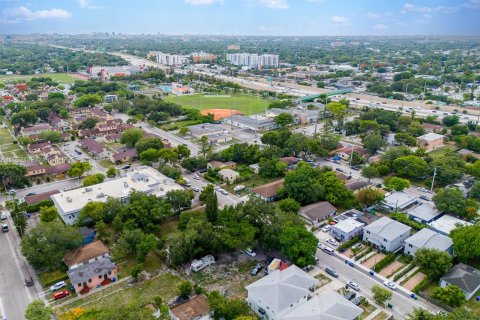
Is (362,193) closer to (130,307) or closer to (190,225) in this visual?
(190,225)

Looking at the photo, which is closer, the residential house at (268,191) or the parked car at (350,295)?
the parked car at (350,295)

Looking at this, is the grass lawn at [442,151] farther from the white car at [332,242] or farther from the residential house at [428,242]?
the white car at [332,242]

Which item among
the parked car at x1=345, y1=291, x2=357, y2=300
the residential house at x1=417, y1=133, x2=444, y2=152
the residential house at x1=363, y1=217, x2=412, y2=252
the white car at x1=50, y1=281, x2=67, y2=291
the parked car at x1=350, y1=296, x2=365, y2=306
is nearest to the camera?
the parked car at x1=350, y1=296, x2=365, y2=306

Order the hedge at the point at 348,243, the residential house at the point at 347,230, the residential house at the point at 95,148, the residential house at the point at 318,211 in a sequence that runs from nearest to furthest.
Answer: the hedge at the point at 348,243, the residential house at the point at 347,230, the residential house at the point at 318,211, the residential house at the point at 95,148

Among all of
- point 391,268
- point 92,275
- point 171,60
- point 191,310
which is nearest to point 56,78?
point 171,60

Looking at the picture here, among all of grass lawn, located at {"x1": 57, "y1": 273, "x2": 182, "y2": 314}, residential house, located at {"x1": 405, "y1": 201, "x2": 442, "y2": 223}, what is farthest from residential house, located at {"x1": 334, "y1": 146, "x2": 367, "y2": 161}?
grass lawn, located at {"x1": 57, "y1": 273, "x2": 182, "y2": 314}

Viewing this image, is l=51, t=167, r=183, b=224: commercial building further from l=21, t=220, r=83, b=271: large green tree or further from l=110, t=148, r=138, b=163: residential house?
l=110, t=148, r=138, b=163: residential house

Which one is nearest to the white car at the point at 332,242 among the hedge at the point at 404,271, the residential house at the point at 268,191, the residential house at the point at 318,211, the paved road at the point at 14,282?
the residential house at the point at 318,211
